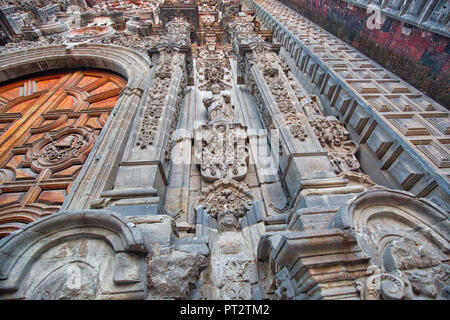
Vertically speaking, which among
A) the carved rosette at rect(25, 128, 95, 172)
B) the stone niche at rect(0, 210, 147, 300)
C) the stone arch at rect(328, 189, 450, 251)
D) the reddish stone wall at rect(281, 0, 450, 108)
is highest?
the reddish stone wall at rect(281, 0, 450, 108)

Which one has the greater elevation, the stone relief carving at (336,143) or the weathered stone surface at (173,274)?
the stone relief carving at (336,143)

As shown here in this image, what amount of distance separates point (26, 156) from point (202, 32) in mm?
11654

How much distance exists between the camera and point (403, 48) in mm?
6344

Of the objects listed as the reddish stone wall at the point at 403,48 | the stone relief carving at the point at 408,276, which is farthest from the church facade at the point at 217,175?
the reddish stone wall at the point at 403,48

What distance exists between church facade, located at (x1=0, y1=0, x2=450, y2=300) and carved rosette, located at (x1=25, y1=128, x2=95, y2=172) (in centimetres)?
5

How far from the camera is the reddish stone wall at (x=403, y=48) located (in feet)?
17.2

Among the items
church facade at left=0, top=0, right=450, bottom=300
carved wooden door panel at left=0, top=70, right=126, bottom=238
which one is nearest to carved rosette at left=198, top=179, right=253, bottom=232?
church facade at left=0, top=0, right=450, bottom=300

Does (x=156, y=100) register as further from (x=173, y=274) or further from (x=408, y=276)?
(x=408, y=276)

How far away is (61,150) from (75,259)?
4.69m

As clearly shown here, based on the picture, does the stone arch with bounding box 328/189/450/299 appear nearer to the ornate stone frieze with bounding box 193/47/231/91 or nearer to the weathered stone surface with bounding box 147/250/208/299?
the weathered stone surface with bounding box 147/250/208/299

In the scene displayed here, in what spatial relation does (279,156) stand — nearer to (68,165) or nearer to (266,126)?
(266,126)

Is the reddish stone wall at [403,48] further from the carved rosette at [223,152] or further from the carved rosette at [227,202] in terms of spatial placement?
the carved rosette at [227,202]

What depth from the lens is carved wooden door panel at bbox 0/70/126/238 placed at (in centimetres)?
463

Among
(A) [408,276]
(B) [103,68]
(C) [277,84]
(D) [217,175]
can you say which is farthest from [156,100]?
(A) [408,276]
